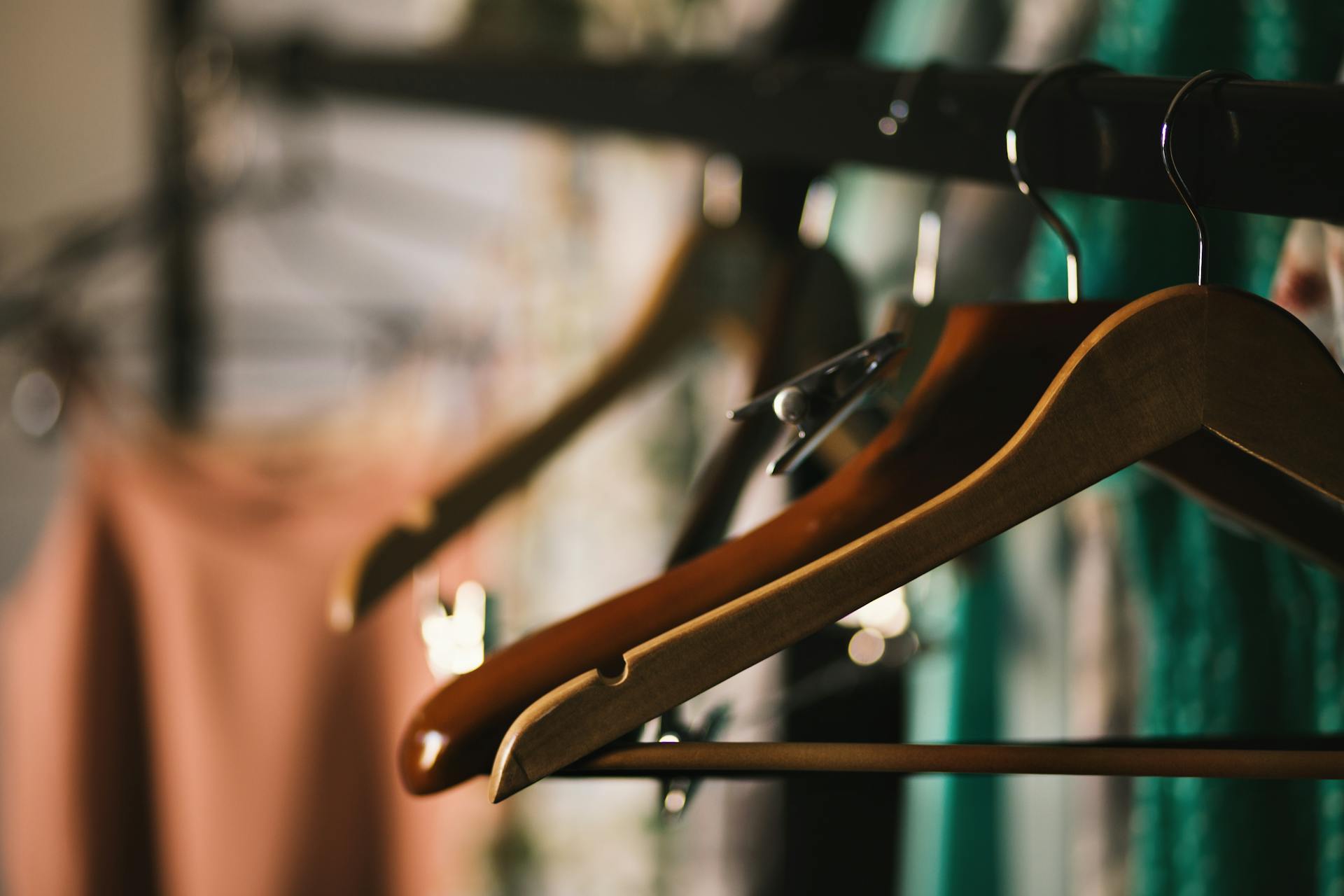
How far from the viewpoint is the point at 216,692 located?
87cm

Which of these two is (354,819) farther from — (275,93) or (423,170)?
(423,170)

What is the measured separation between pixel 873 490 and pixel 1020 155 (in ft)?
0.36

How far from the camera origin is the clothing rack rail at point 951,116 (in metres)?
0.24

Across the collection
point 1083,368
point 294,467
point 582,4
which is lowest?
point 1083,368

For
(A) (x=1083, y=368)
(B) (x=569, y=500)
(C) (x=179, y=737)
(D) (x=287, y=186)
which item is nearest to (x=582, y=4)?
(D) (x=287, y=186)

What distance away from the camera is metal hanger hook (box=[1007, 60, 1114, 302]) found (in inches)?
10.9

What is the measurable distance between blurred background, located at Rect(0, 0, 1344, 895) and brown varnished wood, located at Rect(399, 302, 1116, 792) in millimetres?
65

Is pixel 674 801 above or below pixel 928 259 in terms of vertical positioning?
below

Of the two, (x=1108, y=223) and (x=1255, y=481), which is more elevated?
(x=1108, y=223)

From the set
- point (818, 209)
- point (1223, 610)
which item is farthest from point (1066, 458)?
point (818, 209)

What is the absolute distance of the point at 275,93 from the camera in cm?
68

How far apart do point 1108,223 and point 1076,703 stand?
0.22m

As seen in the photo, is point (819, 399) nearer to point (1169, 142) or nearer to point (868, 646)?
point (1169, 142)

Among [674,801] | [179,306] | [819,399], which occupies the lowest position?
[674,801]
